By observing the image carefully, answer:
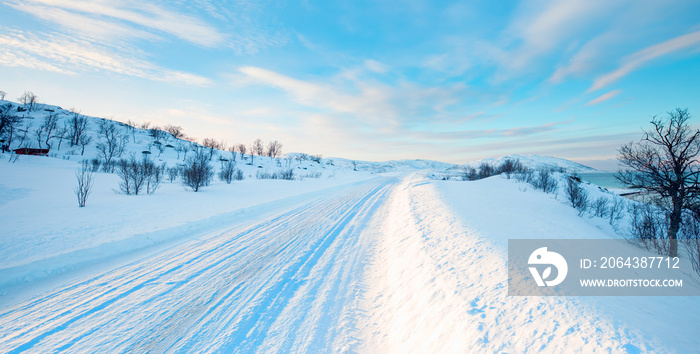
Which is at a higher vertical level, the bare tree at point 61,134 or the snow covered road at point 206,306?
the bare tree at point 61,134

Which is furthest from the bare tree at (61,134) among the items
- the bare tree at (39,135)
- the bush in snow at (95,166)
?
the bush in snow at (95,166)

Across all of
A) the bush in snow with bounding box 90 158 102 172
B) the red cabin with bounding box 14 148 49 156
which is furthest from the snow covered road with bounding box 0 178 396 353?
the red cabin with bounding box 14 148 49 156

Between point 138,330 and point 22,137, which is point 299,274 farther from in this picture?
point 22,137

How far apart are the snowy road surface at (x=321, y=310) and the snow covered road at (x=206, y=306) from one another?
0.05 ft

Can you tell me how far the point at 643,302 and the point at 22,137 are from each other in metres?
77.7

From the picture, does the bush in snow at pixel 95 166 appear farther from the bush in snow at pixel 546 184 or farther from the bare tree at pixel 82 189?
the bush in snow at pixel 546 184

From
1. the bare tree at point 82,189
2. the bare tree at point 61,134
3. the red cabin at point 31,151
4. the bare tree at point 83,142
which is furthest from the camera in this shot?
the bare tree at point 61,134

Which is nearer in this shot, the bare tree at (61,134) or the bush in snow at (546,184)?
A: the bush in snow at (546,184)

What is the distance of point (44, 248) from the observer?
487 centimetres

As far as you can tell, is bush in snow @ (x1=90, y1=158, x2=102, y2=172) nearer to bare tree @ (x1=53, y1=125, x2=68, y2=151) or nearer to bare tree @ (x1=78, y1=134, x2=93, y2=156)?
bare tree @ (x1=78, y1=134, x2=93, y2=156)

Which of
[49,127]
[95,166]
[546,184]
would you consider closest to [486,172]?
[546,184]

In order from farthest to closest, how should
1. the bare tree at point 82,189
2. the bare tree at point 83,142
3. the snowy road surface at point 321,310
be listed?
the bare tree at point 83,142
the bare tree at point 82,189
the snowy road surface at point 321,310

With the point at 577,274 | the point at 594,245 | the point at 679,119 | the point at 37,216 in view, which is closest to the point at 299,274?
the point at 577,274
